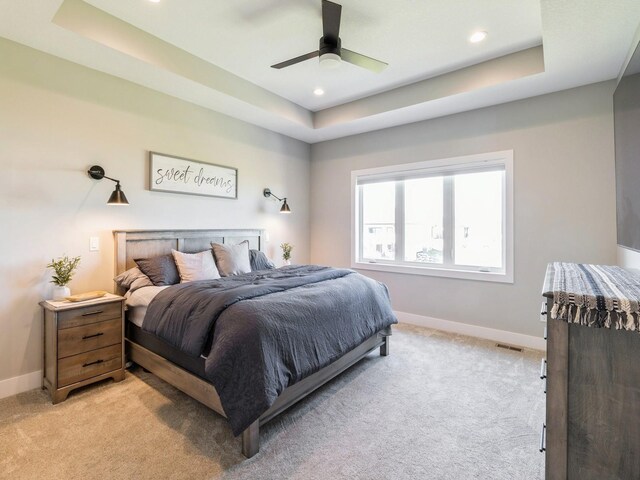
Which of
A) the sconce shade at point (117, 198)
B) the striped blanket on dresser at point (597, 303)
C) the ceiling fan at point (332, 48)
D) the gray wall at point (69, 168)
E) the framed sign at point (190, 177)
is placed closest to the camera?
the striped blanket on dresser at point (597, 303)

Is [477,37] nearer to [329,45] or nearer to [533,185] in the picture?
[329,45]

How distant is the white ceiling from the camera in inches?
90.7

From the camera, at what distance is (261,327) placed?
1.88m

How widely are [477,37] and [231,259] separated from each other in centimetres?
318

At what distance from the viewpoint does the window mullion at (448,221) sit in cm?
404

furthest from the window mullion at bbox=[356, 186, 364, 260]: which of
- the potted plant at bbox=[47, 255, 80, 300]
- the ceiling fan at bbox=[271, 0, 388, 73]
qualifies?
the potted plant at bbox=[47, 255, 80, 300]

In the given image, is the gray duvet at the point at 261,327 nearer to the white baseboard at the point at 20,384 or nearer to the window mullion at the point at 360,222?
the white baseboard at the point at 20,384

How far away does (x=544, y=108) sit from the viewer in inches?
131

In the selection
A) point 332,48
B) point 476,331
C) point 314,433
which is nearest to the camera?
point 314,433

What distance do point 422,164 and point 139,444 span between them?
399cm

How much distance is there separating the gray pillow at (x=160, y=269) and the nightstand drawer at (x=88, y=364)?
2.04ft

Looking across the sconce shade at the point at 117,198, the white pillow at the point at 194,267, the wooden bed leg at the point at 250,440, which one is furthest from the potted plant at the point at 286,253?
the wooden bed leg at the point at 250,440

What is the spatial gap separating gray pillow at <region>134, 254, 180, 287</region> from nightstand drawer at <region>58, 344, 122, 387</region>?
0.62 meters

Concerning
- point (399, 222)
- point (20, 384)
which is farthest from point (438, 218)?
point (20, 384)
